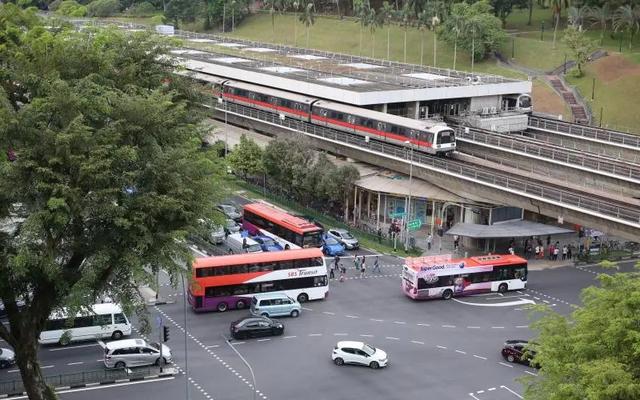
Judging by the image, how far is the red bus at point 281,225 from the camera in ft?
177

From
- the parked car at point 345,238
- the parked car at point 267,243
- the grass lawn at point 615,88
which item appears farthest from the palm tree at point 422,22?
the parked car at point 267,243

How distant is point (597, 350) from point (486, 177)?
32.0m

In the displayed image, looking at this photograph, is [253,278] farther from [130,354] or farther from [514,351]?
[514,351]

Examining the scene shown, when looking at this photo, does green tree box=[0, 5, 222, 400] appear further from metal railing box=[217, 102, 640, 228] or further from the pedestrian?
metal railing box=[217, 102, 640, 228]

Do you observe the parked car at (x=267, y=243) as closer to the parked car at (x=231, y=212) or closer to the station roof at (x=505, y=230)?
the parked car at (x=231, y=212)

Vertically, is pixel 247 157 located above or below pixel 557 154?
below

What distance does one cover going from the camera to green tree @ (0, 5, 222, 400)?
1093 inches

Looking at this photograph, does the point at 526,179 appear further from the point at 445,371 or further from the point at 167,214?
the point at 167,214

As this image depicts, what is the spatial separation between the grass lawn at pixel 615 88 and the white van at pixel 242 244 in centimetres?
4268

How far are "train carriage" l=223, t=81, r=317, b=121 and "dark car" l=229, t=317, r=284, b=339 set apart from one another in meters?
32.8

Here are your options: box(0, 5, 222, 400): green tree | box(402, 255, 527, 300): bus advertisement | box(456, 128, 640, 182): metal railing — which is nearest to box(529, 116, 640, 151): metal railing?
box(456, 128, 640, 182): metal railing

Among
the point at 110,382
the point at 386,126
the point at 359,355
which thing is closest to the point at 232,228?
the point at 386,126

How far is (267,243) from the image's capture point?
54.3 meters

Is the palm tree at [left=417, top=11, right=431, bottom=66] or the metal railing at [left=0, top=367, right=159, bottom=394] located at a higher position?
the palm tree at [left=417, top=11, right=431, bottom=66]
